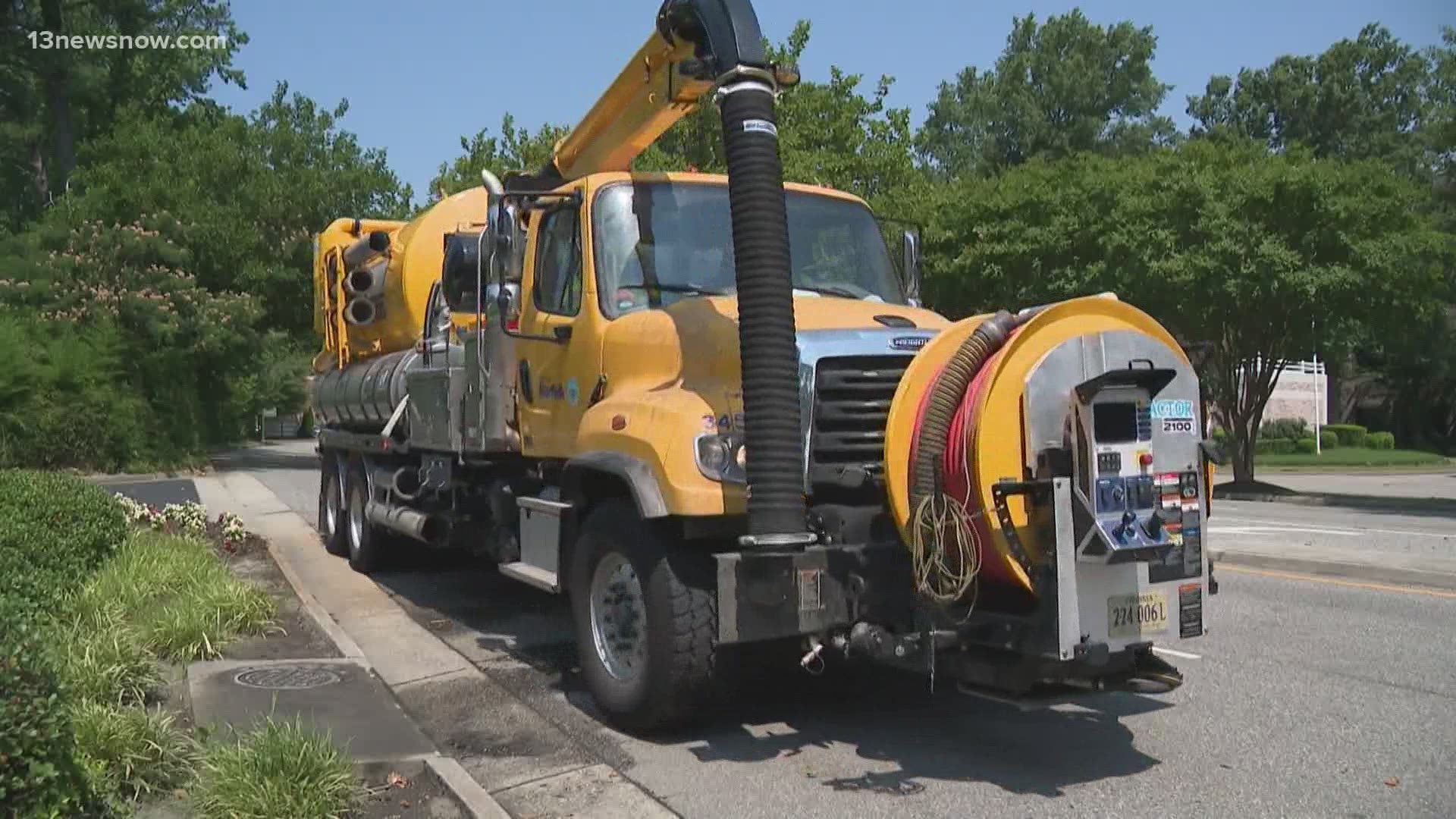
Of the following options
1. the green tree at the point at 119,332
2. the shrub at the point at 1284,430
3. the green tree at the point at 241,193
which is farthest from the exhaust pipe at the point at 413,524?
the shrub at the point at 1284,430

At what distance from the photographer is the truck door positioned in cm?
729

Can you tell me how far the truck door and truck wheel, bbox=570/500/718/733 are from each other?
97cm

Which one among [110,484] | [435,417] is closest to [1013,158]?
[110,484]

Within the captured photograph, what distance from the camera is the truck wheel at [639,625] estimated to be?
599 centimetres

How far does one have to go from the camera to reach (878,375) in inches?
237

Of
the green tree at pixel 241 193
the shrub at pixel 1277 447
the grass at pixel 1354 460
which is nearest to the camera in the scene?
the green tree at pixel 241 193

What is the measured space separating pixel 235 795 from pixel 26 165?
158ft

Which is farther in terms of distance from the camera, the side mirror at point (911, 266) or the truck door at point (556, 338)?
the side mirror at point (911, 266)

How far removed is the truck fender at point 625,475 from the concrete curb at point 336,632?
139cm

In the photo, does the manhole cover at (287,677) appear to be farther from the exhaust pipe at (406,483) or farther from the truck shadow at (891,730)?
the exhaust pipe at (406,483)

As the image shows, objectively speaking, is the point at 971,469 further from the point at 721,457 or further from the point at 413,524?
the point at 413,524

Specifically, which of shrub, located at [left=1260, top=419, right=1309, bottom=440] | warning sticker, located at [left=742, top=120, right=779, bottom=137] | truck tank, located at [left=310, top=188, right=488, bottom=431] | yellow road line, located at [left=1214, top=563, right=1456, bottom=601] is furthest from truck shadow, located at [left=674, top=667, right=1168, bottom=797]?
shrub, located at [left=1260, top=419, right=1309, bottom=440]

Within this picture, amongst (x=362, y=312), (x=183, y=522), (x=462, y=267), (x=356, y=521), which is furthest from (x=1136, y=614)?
(x=183, y=522)

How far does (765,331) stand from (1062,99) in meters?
63.9
